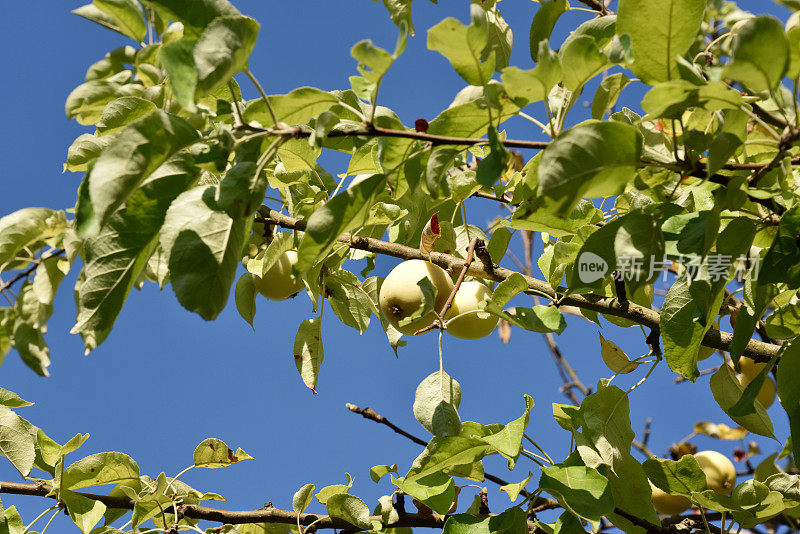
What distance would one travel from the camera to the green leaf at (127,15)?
1533 millimetres

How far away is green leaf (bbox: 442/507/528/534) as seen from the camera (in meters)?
1.54

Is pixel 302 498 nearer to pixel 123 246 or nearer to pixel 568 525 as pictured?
pixel 568 525

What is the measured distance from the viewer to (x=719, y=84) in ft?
3.05

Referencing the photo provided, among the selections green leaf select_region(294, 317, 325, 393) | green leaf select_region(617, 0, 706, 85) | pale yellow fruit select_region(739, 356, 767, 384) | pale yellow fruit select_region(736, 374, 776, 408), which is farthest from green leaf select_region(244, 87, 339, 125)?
pale yellow fruit select_region(736, 374, 776, 408)

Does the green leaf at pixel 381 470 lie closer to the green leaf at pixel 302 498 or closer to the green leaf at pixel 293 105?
the green leaf at pixel 302 498

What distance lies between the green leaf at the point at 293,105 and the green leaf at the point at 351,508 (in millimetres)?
1152

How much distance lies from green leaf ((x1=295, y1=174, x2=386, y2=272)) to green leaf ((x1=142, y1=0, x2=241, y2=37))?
349mm

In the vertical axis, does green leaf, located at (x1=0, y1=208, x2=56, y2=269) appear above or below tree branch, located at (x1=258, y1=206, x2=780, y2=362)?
below

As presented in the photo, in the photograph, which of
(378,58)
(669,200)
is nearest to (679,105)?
(669,200)

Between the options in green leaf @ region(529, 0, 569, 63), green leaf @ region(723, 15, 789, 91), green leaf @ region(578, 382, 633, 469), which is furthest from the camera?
green leaf @ region(529, 0, 569, 63)

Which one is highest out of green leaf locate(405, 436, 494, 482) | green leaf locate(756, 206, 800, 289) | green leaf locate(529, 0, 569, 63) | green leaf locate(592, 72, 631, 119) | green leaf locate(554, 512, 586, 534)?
green leaf locate(529, 0, 569, 63)

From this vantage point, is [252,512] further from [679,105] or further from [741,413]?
[679,105]

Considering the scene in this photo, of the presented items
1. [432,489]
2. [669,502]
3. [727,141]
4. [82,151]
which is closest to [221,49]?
[727,141]

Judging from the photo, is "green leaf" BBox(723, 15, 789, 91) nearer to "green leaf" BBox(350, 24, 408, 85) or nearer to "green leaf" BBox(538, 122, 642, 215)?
"green leaf" BBox(538, 122, 642, 215)
